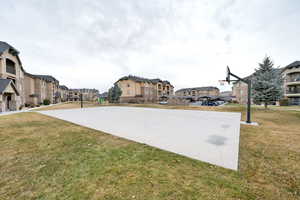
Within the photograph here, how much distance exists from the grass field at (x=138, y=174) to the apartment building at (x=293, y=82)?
1434 inches

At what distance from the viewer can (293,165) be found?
122 inches

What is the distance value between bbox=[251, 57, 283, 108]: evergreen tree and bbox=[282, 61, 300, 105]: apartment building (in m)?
17.4

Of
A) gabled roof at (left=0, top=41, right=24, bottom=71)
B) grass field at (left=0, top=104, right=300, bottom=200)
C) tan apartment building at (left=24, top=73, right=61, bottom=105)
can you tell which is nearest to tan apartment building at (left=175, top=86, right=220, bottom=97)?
grass field at (left=0, top=104, right=300, bottom=200)

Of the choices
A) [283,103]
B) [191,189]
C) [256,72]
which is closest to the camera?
[191,189]

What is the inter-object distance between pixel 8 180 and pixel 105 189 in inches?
92.9

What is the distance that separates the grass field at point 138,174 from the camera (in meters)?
2.21

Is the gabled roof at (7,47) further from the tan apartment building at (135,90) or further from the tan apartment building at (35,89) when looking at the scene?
the tan apartment building at (135,90)

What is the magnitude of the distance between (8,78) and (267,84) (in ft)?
134

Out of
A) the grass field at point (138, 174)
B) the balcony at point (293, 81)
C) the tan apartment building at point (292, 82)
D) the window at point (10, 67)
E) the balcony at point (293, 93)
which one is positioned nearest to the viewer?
the grass field at point (138, 174)

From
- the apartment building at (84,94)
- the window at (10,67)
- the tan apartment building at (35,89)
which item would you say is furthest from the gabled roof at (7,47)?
the apartment building at (84,94)

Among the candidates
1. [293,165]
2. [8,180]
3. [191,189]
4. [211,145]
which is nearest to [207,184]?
[191,189]

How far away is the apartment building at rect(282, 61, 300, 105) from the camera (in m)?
26.8

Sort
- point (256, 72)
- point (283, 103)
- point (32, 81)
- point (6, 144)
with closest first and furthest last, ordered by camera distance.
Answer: point (6, 144)
point (256, 72)
point (283, 103)
point (32, 81)

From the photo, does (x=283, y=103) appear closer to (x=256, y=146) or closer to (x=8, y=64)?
(x=256, y=146)
